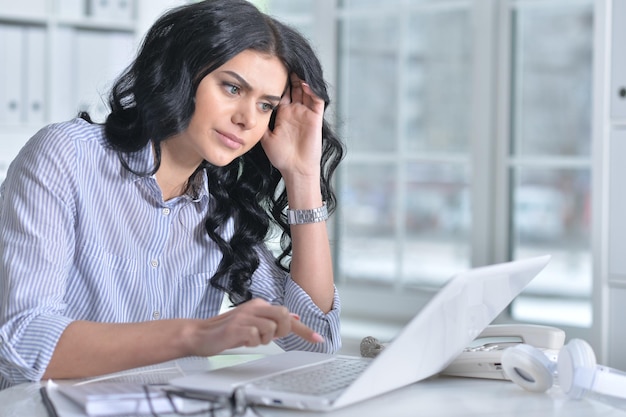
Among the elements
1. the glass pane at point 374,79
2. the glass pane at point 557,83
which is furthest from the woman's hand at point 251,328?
the glass pane at point 557,83

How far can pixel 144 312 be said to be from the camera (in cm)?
165

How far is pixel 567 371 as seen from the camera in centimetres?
120

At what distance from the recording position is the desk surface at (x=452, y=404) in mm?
1100

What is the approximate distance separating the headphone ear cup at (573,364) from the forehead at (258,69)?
29.6 inches

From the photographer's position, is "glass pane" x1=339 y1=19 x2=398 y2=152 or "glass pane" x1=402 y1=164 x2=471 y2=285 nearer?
"glass pane" x1=339 y1=19 x2=398 y2=152

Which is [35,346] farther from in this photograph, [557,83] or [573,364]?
[557,83]

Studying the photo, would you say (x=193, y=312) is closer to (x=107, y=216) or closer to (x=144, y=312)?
(x=144, y=312)

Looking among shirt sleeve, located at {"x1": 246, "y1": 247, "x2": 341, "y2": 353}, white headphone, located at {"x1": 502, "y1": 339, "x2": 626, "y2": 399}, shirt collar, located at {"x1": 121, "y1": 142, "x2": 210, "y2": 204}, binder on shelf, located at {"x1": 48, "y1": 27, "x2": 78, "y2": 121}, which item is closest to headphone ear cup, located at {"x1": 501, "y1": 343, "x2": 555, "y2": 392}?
white headphone, located at {"x1": 502, "y1": 339, "x2": 626, "y2": 399}

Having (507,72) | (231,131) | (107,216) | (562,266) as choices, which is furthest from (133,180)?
(562,266)

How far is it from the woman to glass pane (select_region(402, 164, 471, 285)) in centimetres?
497

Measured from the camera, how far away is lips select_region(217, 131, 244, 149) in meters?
1.63

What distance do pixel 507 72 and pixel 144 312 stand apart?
2.09 meters

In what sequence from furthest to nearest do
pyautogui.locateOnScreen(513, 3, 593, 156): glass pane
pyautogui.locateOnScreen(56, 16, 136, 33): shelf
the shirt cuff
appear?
pyautogui.locateOnScreen(513, 3, 593, 156): glass pane, pyautogui.locateOnScreen(56, 16, 136, 33): shelf, the shirt cuff

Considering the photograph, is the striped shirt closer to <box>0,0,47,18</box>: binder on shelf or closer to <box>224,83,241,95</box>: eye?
<box>224,83,241,95</box>: eye
